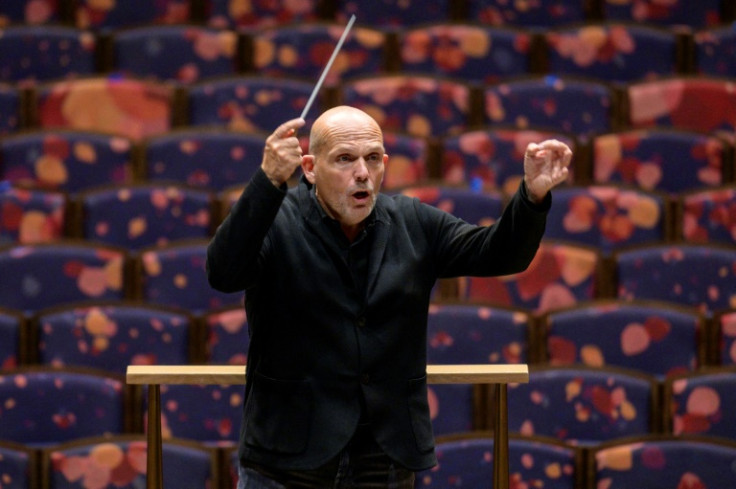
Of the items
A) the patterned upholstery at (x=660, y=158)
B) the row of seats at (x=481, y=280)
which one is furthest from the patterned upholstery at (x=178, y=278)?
the patterned upholstery at (x=660, y=158)

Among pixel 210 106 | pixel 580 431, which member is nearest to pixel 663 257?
pixel 580 431

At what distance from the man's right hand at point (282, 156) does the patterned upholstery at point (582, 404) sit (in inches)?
14.7

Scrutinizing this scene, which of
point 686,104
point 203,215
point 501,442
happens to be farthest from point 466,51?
point 501,442

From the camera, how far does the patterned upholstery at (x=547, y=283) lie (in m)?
0.83

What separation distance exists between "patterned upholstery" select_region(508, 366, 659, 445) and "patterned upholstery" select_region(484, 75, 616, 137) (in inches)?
12.8

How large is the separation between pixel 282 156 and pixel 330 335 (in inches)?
2.5

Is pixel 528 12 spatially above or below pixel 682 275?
above

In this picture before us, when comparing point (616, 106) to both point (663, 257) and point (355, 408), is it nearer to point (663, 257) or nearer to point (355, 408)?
point (663, 257)

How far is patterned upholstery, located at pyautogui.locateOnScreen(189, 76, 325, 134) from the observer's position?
0.98m

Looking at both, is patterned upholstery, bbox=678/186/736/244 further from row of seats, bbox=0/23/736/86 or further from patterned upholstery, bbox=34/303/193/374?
patterned upholstery, bbox=34/303/193/374

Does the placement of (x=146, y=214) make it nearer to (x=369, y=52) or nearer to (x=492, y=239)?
(x=369, y=52)

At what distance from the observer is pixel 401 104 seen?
3.24 feet

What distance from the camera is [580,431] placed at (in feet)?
2.37

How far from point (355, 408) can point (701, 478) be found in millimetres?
336
